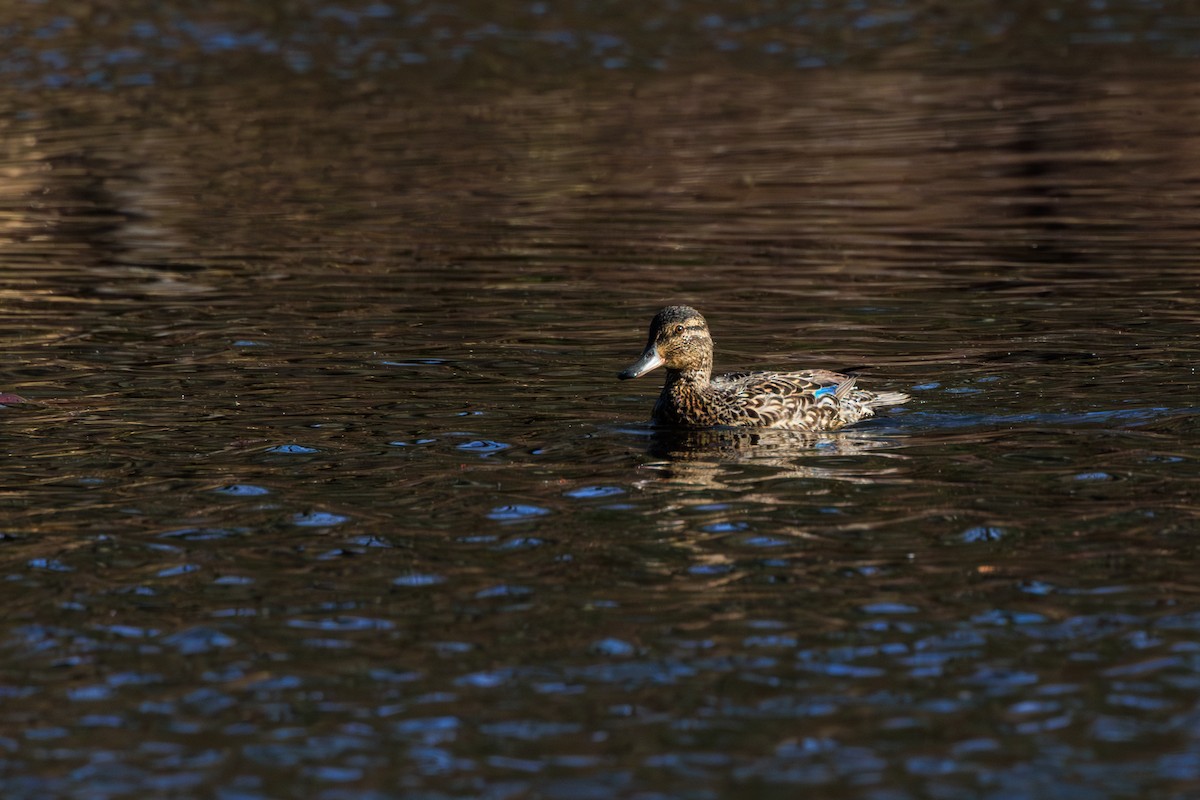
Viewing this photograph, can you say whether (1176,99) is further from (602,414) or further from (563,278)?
(602,414)

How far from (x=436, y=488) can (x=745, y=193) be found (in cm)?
1514

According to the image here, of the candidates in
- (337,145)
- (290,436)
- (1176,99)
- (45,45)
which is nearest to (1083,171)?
(1176,99)

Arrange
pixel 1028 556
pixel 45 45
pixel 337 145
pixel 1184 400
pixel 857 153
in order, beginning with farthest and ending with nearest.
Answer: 1. pixel 45 45
2. pixel 337 145
3. pixel 857 153
4. pixel 1184 400
5. pixel 1028 556

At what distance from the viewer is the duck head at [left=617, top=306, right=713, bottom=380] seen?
1341 cm

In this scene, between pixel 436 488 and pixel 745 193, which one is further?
pixel 745 193

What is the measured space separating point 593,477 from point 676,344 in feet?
5.92

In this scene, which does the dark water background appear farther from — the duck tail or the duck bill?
the duck bill

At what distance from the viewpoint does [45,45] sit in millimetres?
42594

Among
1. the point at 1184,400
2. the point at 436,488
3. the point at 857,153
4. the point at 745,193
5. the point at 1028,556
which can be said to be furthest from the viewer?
the point at 857,153

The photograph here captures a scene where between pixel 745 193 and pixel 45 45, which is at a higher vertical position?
pixel 45 45

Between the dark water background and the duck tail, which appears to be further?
the duck tail

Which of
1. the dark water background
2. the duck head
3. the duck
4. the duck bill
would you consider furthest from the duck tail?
the duck bill

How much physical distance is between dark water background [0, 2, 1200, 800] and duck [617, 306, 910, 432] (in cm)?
27

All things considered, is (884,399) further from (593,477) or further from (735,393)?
(593,477)
